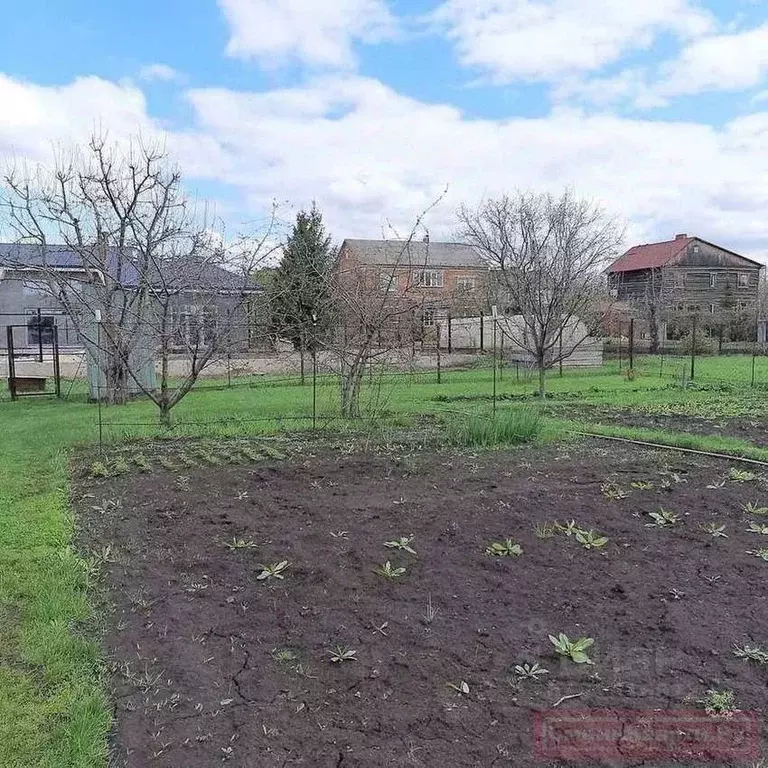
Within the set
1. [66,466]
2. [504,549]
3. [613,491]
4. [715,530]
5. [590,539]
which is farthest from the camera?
[66,466]

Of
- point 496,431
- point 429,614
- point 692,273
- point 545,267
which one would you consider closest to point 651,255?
point 692,273

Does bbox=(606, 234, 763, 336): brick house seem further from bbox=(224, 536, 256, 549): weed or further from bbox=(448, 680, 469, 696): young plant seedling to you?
bbox=(448, 680, 469, 696): young plant seedling

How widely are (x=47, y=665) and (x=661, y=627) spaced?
8.12 feet

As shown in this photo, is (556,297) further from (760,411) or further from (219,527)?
(219,527)

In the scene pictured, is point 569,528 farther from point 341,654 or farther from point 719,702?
point 341,654

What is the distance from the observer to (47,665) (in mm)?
2533

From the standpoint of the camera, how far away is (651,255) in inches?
1617

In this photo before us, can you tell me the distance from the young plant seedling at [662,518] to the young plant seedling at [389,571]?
65.1 inches

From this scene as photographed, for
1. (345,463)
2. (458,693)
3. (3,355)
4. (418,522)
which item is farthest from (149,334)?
(3,355)

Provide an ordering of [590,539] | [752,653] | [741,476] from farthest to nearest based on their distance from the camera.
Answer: [741,476]
[590,539]
[752,653]

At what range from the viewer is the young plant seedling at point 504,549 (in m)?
3.59

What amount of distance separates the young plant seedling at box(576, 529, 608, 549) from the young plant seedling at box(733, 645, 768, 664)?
3.69 ft

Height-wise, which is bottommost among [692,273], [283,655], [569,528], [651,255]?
[283,655]

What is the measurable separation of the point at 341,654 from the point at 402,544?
119cm
